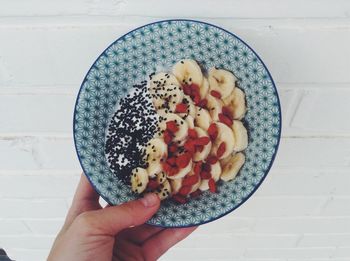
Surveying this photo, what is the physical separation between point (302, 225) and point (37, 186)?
59cm

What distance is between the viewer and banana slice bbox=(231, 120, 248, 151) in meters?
0.59

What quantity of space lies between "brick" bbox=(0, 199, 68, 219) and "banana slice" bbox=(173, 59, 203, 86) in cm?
44

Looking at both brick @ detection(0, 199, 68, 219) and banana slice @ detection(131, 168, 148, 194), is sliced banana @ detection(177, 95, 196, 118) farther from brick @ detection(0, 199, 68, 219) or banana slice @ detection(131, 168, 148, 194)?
brick @ detection(0, 199, 68, 219)

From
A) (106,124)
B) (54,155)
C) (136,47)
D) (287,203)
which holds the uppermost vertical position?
(136,47)

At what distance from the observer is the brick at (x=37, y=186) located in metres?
0.82

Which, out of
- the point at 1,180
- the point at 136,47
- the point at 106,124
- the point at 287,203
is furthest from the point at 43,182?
the point at 287,203

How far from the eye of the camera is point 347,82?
633 millimetres

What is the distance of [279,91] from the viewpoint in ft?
2.09

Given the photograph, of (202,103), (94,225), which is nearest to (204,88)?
(202,103)

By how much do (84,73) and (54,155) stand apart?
20cm

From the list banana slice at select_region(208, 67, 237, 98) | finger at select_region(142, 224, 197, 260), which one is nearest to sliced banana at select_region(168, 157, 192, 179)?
banana slice at select_region(208, 67, 237, 98)

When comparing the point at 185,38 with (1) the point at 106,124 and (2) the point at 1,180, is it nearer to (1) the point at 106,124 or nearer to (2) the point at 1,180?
(1) the point at 106,124

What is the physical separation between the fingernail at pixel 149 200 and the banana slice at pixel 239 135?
0.13m

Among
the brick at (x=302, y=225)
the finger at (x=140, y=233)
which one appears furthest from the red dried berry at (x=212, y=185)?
the brick at (x=302, y=225)
